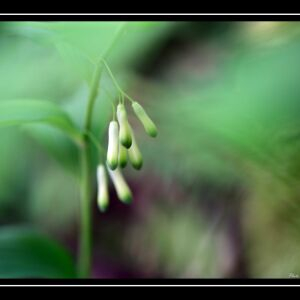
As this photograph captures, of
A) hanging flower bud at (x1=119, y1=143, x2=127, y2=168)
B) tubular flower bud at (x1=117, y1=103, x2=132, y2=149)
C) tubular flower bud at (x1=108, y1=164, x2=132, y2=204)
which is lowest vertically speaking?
tubular flower bud at (x1=108, y1=164, x2=132, y2=204)

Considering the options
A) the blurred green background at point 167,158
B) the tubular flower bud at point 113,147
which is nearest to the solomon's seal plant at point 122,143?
the tubular flower bud at point 113,147

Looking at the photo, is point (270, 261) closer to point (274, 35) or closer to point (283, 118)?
point (283, 118)

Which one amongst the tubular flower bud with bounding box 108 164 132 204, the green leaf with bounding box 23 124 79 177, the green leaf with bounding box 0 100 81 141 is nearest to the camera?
the green leaf with bounding box 0 100 81 141

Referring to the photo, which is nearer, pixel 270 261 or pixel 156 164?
pixel 270 261

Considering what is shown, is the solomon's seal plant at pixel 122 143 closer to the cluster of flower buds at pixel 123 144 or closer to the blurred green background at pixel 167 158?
the cluster of flower buds at pixel 123 144

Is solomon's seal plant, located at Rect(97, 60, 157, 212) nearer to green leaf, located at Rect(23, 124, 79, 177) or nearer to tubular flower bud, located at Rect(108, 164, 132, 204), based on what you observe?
tubular flower bud, located at Rect(108, 164, 132, 204)

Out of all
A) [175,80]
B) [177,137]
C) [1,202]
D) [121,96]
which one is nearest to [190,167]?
[177,137]

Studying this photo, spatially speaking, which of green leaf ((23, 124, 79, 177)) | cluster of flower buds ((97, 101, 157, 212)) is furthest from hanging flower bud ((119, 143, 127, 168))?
green leaf ((23, 124, 79, 177))
